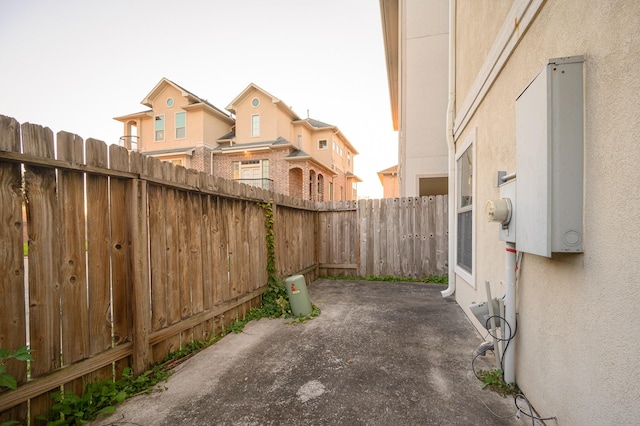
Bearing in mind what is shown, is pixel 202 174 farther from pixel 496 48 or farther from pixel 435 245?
pixel 435 245

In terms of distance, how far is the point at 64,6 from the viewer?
520cm

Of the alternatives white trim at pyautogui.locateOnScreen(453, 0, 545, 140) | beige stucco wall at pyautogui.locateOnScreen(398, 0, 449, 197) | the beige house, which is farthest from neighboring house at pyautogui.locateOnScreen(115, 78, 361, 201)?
the beige house

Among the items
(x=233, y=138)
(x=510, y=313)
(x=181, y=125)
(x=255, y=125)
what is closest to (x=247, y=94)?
(x=255, y=125)

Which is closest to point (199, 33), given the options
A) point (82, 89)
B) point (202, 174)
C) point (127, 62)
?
point (127, 62)

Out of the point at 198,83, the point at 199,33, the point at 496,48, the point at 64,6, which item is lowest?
the point at 496,48

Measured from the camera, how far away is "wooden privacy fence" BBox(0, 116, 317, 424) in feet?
5.35

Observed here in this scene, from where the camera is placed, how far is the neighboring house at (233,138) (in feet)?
51.1

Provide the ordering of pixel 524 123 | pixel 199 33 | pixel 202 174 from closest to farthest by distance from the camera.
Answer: pixel 524 123 → pixel 202 174 → pixel 199 33

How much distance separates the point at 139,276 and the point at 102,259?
12.3 inches

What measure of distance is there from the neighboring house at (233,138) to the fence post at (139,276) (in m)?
13.0

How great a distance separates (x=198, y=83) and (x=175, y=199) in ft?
58.7

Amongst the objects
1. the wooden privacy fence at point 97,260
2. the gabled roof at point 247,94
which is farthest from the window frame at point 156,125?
the wooden privacy fence at point 97,260

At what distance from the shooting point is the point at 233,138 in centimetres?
1656

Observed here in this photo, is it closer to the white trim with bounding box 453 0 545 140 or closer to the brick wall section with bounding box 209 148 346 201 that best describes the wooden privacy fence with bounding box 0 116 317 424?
the white trim with bounding box 453 0 545 140
